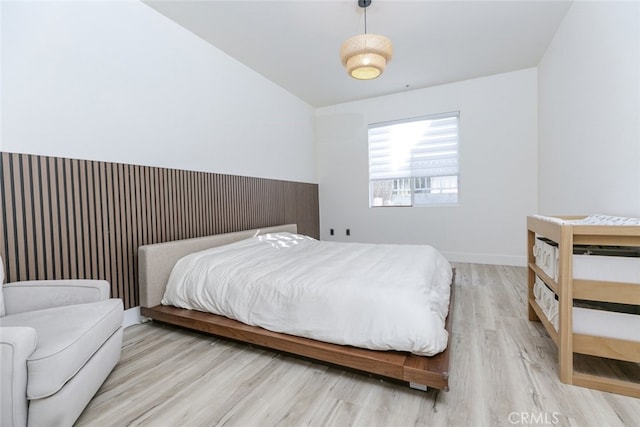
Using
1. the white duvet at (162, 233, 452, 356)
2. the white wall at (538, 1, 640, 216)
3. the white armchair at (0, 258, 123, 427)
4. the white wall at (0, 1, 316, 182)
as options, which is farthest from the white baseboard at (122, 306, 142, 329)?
the white wall at (538, 1, 640, 216)

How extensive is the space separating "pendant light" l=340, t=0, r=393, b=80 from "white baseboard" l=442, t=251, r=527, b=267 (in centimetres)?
323

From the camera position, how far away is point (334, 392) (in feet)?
4.70

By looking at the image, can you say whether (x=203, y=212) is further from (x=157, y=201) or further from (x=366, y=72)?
(x=366, y=72)

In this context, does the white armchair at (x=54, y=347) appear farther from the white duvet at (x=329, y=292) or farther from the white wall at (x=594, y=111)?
the white wall at (x=594, y=111)

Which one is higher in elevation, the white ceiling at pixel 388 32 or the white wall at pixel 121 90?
the white ceiling at pixel 388 32

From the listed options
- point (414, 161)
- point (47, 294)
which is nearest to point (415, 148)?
point (414, 161)

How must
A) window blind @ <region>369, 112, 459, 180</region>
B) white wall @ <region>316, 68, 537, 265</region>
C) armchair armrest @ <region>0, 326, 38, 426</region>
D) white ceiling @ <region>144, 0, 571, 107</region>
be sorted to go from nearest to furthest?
armchair armrest @ <region>0, 326, 38, 426</region>
white ceiling @ <region>144, 0, 571, 107</region>
white wall @ <region>316, 68, 537, 265</region>
window blind @ <region>369, 112, 459, 180</region>

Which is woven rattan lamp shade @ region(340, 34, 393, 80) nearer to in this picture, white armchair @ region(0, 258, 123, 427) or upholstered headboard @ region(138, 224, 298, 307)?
upholstered headboard @ region(138, 224, 298, 307)

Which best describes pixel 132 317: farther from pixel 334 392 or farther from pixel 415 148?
pixel 415 148

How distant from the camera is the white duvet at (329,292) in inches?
56.6

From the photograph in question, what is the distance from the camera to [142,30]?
2395 millimetres

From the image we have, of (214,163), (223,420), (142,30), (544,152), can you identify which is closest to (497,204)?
(544,152)

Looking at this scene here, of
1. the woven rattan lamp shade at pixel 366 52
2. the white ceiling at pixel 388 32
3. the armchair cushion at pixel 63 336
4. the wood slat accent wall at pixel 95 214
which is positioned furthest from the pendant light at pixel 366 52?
the armchair cushion at pixel 63 336

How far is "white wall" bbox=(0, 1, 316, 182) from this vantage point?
5.71 ft
